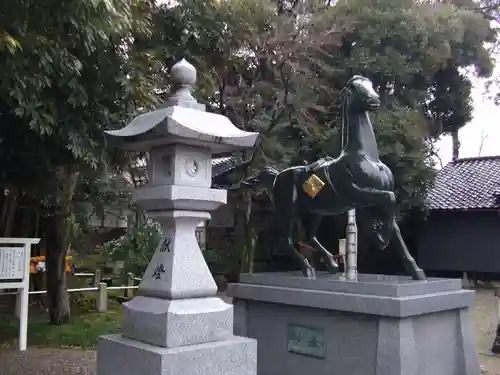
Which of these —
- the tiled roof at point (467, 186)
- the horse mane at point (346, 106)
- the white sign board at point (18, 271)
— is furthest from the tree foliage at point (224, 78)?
the horse mane at point (346, 106)

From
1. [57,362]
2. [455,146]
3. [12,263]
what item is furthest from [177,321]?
[455,146]

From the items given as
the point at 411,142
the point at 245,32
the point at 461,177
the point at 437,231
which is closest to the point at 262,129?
the point at 245,32

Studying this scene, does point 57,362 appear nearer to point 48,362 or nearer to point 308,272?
point 48,362

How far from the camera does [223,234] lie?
2130 cm

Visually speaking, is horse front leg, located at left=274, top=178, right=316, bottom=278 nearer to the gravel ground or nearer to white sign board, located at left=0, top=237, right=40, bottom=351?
the gravel ground

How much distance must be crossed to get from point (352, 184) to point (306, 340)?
1861 mm

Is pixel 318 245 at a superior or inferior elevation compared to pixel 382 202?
inferior

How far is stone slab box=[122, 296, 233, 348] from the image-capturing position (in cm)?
366

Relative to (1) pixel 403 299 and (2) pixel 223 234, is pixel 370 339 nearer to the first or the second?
(1) pixel 403 299

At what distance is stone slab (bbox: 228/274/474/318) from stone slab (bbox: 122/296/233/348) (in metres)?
1.79

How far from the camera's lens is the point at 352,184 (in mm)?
6012

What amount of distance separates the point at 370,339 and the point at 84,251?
16365 millimetres

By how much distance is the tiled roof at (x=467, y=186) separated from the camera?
1753 centimetres

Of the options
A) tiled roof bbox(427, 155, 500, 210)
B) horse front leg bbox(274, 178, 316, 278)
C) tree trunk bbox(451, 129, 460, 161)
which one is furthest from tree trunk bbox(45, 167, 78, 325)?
tree trunk bbox(451, 129, 460, 161)
